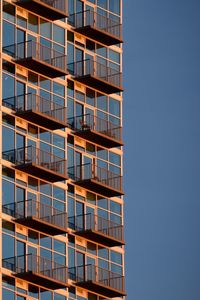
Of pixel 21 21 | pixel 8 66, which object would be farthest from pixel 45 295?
pixel 21 21

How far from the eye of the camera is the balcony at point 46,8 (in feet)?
646

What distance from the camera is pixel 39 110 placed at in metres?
196

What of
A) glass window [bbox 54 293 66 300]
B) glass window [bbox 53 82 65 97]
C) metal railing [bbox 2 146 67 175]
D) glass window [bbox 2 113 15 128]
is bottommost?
glass window [bbox 54 293 66 300]

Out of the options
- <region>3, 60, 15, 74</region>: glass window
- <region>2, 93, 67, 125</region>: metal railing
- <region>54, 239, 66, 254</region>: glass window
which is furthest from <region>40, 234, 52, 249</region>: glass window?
<region>3, 60, 15, 74</region>: glass window

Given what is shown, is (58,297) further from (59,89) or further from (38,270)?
(59,89)

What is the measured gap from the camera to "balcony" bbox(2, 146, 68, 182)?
193250 mm

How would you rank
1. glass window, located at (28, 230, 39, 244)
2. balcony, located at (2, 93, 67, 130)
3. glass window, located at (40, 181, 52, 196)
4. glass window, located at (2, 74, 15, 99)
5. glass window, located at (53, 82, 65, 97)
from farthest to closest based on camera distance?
glass window, located at (53, 82, 65, 97) → glass window, located at (40, 181, 52, 196) → balcony, located at (2, 93, 67, 130) → glass window, located at (2, 74, 15, 99) → glass window, located at (28, 230, 39, 244)

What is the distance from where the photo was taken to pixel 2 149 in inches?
7579

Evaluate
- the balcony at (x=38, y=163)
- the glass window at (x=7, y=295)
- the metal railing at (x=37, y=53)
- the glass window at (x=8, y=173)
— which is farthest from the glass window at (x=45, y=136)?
the glass window at (x=7, y=295)

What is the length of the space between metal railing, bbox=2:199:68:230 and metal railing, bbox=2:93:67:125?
18.2ft

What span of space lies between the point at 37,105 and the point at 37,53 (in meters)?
3.24

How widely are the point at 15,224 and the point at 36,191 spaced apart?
3.63 meters

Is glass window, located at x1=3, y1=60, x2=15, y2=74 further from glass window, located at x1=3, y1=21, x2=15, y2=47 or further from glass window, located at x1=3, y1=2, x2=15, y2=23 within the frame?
glass window, located at x1=3, y1=2, x2=15, y2=23

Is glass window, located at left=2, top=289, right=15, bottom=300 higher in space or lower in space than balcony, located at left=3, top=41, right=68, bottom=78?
lower
